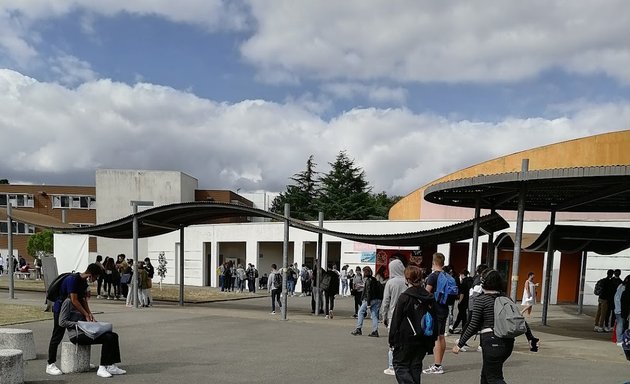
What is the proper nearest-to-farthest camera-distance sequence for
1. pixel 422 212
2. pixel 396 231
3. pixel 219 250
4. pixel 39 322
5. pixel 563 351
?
pixel 563 351, pixel 39 322, pixel 396 231, pixel 422 212, pixel 219 250

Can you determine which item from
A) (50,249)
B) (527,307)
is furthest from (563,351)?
(50,249)

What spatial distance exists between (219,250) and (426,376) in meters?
31.1

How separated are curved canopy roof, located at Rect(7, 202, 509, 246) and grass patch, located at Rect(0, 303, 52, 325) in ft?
12.9

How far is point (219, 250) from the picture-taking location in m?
38.2

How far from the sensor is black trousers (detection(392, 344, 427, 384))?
5484 mm

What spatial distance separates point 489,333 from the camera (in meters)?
5.45

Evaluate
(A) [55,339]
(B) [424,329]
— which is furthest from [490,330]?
(A) [55,339]

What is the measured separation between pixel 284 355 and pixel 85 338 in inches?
141

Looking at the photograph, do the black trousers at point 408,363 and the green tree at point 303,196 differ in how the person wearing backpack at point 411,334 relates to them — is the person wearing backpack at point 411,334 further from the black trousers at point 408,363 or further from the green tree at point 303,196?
the green tree at point 303,196

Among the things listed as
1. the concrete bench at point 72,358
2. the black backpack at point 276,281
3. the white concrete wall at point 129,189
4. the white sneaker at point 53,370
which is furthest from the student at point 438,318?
the white concrete wall at point 129,189

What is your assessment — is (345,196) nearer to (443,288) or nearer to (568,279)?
(568,279)

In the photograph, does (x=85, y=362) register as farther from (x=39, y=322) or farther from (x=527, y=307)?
(x=527, y=307)

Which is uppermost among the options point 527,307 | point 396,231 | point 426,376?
point 396,231

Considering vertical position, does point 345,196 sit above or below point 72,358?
above
